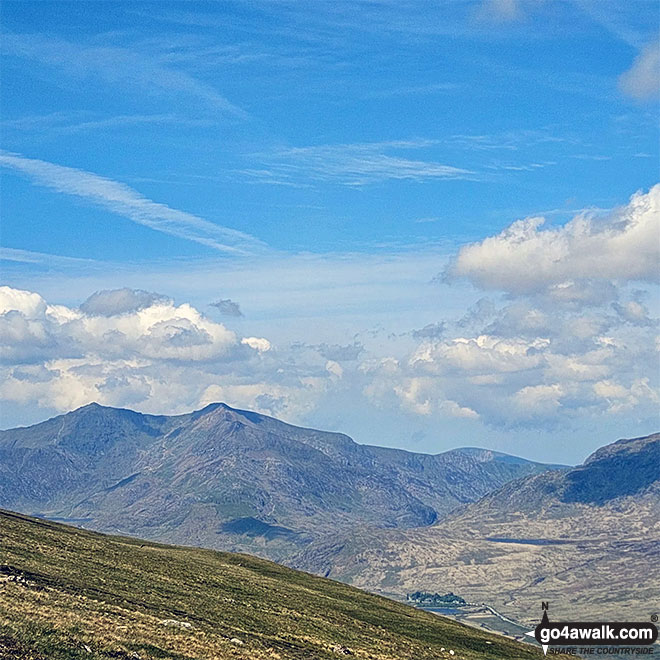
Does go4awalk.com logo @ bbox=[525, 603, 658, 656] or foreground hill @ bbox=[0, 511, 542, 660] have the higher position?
foreground hill @ bbox=[0, 511, 542, 660]

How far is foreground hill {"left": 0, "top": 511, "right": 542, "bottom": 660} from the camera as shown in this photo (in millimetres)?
65375

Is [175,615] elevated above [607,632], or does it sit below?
above

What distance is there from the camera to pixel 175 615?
85.4m

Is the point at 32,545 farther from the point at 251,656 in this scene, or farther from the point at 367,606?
the point at 367,606

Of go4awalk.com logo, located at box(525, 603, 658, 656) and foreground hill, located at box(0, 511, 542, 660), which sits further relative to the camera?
go4awalk.com logo, located at box(525, 603, 658, 656)

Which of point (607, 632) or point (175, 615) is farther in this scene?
point (607, 632)

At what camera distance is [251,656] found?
72562 mm

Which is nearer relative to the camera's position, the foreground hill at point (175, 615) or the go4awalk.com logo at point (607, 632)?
the foreground hill at point (175, 615)

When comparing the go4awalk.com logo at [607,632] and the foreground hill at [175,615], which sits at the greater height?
the foreground hill at [175,615]

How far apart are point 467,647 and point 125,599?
61.9 meters

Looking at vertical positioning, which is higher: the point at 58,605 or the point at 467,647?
the point at 58,605

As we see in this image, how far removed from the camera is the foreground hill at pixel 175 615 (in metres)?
65.4

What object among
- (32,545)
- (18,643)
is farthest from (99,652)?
(32,545)

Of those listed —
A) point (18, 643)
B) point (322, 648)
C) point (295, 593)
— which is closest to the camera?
point (18, 643)
